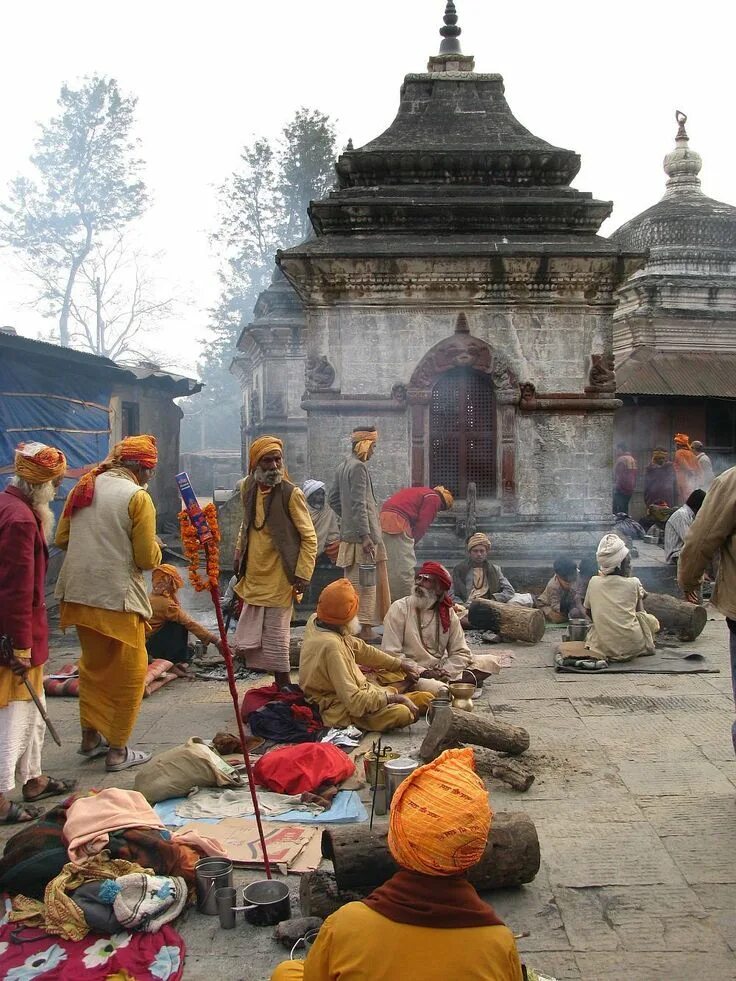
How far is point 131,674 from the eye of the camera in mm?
5605

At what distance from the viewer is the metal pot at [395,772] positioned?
4805 millimetres

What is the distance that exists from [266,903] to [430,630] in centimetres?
383

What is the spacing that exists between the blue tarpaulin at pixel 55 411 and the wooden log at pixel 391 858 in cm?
865

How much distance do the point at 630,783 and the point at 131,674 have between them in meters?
3.10

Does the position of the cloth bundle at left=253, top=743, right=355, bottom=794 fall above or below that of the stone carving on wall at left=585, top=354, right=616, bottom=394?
below

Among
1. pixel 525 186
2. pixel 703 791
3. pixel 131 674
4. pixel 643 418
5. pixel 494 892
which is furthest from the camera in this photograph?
pixel 643 418

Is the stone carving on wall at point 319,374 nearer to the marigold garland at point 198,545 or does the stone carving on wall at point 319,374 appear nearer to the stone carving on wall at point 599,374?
the stone carving on wall at point 599,374

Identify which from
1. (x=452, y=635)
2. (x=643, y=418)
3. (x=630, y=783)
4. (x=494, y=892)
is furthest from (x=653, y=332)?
(x=494, y=892)

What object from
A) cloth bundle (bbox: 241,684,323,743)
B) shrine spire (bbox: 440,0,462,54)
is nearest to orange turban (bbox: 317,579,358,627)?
cloth bundle (bbox: 241,684,323,743)

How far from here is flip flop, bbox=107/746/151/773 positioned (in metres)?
5.58

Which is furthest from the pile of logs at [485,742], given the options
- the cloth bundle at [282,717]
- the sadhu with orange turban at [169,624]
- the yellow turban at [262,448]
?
the sadhu with orange turban at [169,624]

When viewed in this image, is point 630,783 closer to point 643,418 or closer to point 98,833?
point 98,833

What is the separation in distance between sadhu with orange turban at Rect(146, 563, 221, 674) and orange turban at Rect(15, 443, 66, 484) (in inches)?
97.2

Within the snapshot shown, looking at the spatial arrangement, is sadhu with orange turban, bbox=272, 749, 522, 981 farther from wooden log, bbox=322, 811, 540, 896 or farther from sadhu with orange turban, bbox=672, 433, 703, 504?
sadhu with orange turban, bbox=672, 433, 703, 504
